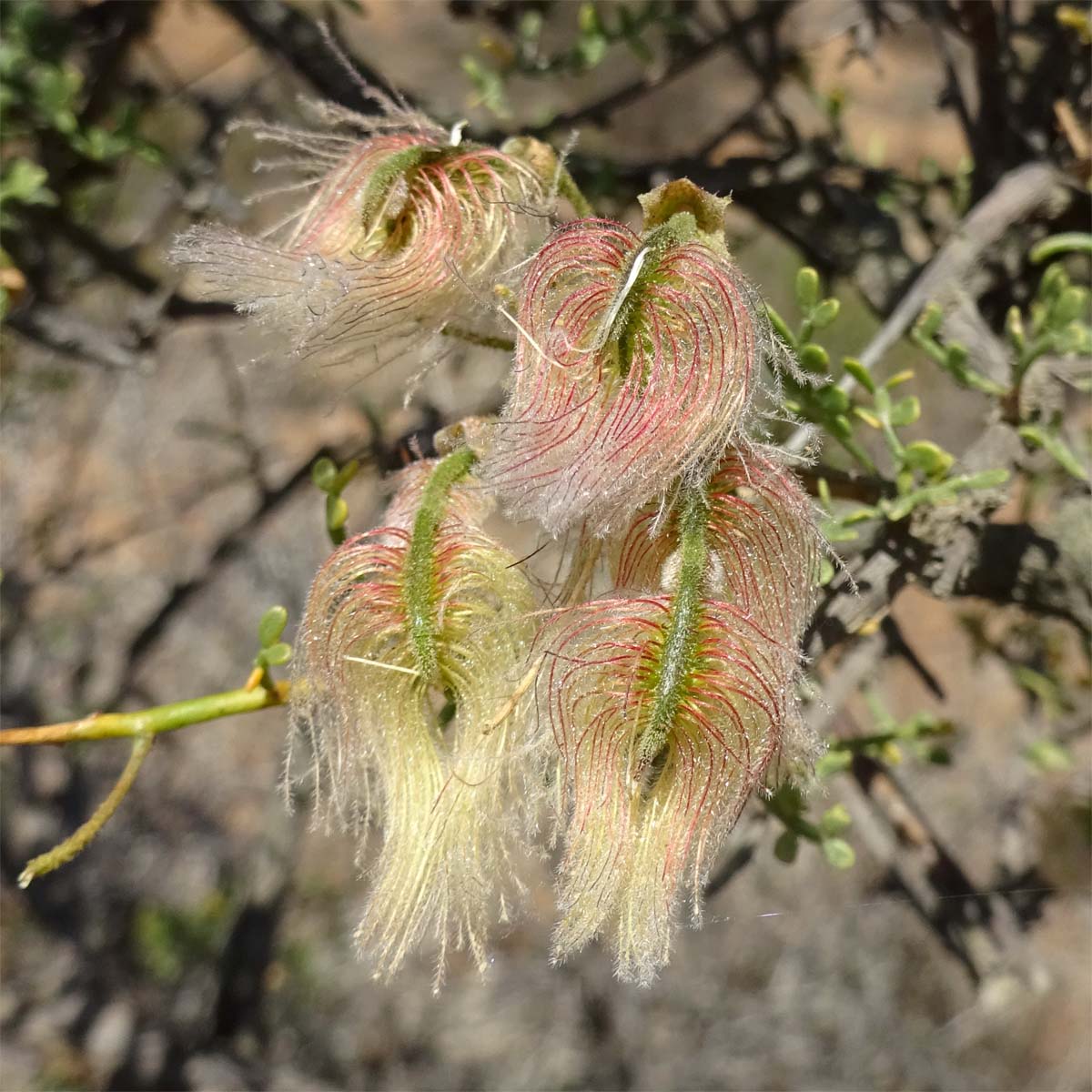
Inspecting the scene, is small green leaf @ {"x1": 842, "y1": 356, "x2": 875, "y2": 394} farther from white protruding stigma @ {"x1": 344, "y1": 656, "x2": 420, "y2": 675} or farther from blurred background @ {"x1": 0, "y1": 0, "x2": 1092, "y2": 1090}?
white protruding stigma @ {"x1": 344, "y1": 656, "x2": 420, "y2": 675}

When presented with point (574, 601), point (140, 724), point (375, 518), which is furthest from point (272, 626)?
point (375, 518)

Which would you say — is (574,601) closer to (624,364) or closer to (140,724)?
(624,364)

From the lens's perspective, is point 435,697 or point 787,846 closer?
point 435,697

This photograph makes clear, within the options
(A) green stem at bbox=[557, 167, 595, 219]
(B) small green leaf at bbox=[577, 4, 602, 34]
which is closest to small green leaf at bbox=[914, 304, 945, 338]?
(A) green stem at bbox=[557, 167, 595, 219]

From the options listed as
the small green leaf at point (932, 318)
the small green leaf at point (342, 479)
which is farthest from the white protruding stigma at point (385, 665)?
the small green leaf at point (932, 318)

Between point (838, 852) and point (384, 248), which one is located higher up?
point (384, 248)

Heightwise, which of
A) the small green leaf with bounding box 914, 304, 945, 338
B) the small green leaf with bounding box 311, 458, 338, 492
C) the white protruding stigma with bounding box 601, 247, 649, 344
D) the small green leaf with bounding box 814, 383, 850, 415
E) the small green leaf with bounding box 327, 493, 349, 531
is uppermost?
the white protruding stigma with bounding box 601, 247, 649, 344

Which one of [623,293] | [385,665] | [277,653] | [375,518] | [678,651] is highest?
[623,293]

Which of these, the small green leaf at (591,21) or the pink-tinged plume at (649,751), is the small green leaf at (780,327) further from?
the small green leaf at (591,21)
